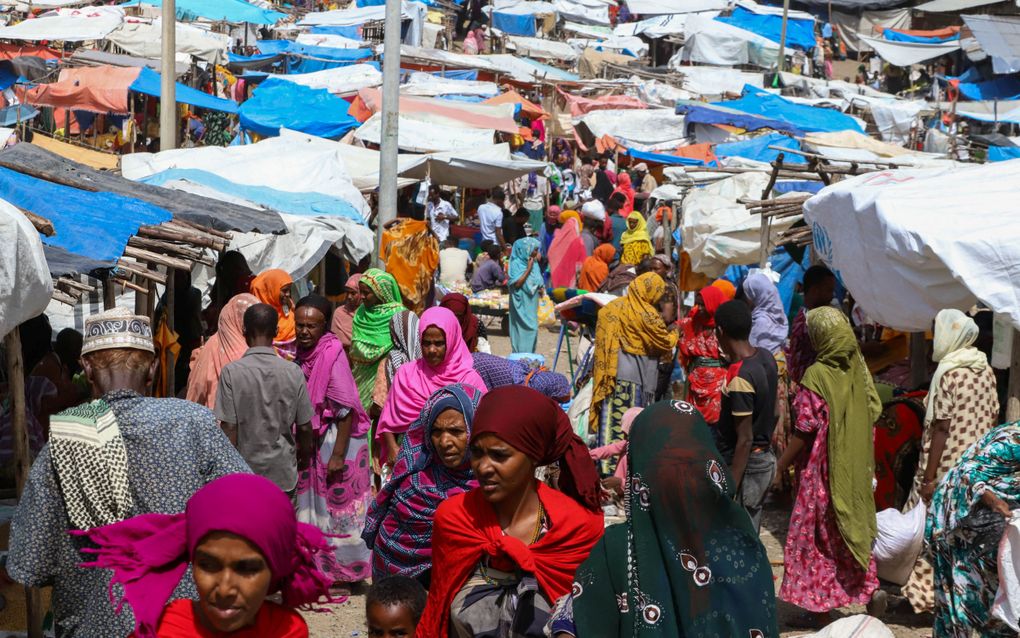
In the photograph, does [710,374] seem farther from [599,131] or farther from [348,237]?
[599,131]

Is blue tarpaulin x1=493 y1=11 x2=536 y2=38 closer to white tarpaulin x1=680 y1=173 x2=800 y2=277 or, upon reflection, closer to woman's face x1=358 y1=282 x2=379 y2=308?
white tarpaulin x1=680 y1=173 x2=800 y2=277

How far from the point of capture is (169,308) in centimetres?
698

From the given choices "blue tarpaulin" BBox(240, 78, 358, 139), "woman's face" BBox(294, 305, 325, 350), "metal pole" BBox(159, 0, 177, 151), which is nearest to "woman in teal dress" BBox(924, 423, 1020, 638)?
"woman's face" BBox(294, 305, 325, 350)


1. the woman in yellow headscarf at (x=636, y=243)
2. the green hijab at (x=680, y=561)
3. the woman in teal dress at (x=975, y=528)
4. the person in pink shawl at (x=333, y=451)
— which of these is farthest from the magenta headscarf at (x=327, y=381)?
the woman in yellow headscarf at (x=636, y=243)

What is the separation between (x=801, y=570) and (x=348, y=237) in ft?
15.7

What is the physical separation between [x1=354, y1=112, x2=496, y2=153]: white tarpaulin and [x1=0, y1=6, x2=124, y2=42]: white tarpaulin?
6.51m

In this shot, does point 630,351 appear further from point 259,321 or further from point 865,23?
point 865,23

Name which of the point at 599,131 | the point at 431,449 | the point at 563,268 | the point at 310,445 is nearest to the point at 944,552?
the point at 431,449

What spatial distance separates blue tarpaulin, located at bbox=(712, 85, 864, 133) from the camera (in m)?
19.2

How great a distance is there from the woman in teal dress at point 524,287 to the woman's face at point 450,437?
800 cm

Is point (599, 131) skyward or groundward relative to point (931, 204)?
groundward

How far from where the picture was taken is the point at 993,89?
32625 millimetres

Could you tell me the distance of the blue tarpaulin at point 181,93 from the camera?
56.5 ft

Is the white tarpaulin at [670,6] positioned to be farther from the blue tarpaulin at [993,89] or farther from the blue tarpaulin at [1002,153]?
the blue tarpaulin at [1002,153]
